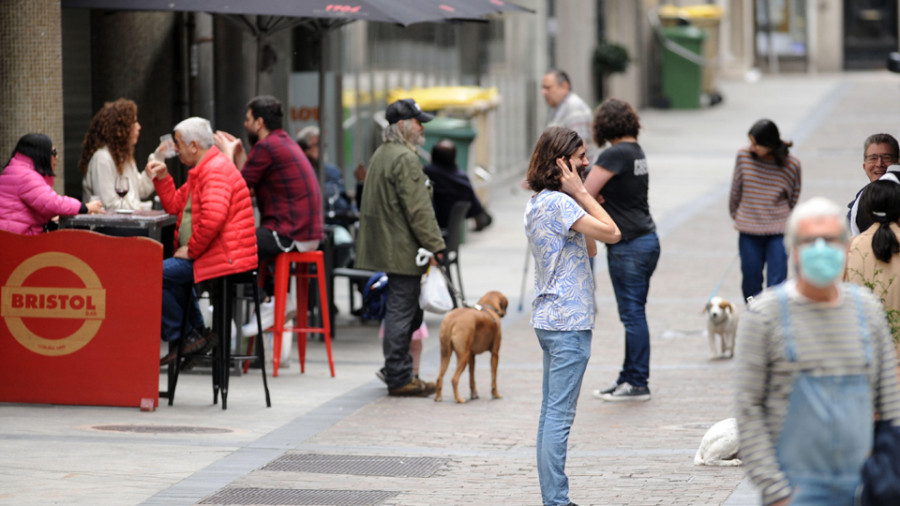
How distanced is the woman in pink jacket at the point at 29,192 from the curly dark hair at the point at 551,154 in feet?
12.4

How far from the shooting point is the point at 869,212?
5730 millimetres

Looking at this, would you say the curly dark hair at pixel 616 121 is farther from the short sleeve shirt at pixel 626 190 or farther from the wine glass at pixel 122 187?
the wine glass at pixel 122 187

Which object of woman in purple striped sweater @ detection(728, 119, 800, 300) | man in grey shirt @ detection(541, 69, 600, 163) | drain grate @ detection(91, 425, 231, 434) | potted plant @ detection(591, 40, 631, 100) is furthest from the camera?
potted plant @ detection(591, 40, 631, 100)

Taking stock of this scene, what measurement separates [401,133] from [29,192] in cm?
233

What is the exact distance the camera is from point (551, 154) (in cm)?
609

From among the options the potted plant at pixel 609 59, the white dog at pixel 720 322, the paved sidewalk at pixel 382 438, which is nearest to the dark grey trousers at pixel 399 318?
the paved sidewalk at pixel 382 438

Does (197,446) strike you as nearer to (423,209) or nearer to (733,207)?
(423,209)

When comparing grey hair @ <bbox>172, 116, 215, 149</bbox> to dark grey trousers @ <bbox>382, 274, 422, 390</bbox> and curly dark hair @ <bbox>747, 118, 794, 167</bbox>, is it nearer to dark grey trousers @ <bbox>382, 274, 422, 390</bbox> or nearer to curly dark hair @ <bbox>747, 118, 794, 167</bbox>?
dark grey trousers @ <bbox>382, 274, 422, 390</bbox>

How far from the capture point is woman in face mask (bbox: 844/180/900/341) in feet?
18.5

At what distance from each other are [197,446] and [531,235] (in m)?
2.60

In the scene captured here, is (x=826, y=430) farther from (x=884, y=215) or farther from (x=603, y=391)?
(x=603, y=391)

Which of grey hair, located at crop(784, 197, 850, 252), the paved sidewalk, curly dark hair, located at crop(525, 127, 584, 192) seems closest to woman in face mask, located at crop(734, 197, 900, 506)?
grey hair, located at crop(784, 197, 850, 252)

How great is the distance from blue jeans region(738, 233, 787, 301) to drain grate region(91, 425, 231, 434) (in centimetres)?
368

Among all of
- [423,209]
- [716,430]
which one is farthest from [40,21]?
[716,430]
